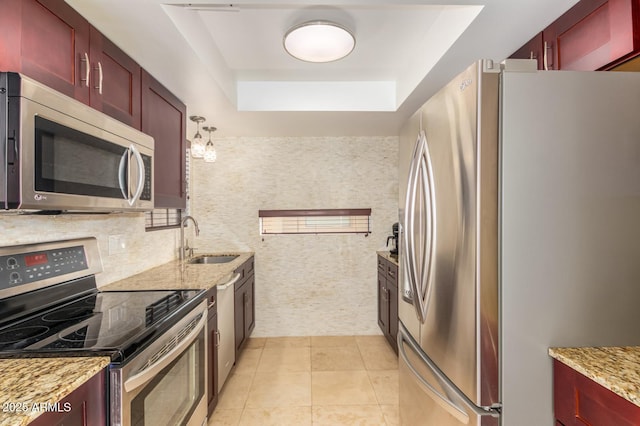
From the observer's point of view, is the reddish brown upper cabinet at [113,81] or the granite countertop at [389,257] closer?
the reddish brown upper cabinet at [113,81]

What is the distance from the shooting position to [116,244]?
2.04m

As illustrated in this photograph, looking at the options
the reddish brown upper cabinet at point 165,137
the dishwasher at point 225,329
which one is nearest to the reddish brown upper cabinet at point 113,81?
the reddish brown upper cabinet at point 165,137

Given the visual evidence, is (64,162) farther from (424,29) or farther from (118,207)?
(424,29)

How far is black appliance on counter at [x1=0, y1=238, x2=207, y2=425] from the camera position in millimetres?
994

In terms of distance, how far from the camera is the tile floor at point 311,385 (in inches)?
83.5

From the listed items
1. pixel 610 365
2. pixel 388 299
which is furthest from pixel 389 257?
pixel 610 365

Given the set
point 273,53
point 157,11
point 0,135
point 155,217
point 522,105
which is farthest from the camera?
point 155,217

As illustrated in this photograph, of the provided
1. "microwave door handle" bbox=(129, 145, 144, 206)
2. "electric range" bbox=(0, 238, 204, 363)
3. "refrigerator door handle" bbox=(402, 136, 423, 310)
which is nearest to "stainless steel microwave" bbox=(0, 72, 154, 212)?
"microwave door handle" bbox=(129, 145, 144, 206)

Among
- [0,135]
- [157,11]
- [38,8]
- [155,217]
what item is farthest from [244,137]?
[0,135]

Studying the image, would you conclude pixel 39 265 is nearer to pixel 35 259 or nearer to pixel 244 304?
pixel 35 259

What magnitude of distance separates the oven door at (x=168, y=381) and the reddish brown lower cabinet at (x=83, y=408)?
27 mm

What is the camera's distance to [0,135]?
869mm

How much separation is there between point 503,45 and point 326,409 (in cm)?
254

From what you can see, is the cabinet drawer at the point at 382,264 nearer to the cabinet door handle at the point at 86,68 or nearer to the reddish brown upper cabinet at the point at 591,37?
the reddish brown upper cabinet at the point at 591,37
